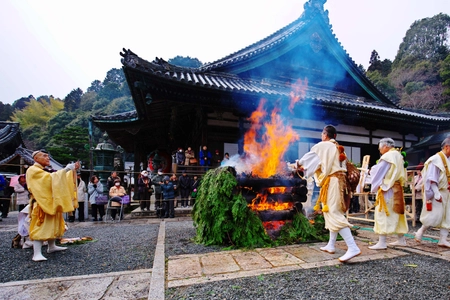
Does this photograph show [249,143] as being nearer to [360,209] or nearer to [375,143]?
[360,209]

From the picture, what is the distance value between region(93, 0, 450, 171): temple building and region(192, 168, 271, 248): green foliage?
3.91 m

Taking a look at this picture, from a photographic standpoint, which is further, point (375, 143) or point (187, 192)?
point (375, 143)

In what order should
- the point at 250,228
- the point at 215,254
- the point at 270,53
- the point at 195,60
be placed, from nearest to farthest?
the point at 215,254, the point at 250,228, the point at 270,53, the point at 195,60

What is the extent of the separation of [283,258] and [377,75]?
3820 cm

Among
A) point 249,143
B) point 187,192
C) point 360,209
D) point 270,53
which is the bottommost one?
point 360,209

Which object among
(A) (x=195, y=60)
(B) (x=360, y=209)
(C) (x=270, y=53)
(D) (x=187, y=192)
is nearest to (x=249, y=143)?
(D) (x=187, y=192)

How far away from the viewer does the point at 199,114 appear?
27.9 ft

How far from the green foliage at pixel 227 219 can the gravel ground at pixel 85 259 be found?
3.70 feet

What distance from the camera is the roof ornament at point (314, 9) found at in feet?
35.5

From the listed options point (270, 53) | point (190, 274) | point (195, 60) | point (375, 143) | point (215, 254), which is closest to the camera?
point (190, 274)

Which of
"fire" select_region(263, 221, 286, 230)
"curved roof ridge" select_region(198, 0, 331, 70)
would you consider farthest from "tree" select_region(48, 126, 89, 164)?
"fire" select_region(263, 221, 286, 230)

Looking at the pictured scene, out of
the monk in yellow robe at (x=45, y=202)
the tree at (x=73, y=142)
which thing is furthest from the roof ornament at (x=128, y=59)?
the tree at (x=73, y=142)

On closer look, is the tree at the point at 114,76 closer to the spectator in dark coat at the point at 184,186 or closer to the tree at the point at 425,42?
the tree at the point at 425,42

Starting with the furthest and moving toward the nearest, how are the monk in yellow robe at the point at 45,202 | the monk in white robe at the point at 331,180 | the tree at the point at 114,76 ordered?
the tree at the point at 114,76
the monk in yellow robe at the point at 45,202
the monk in white robe at the point at 331,180
